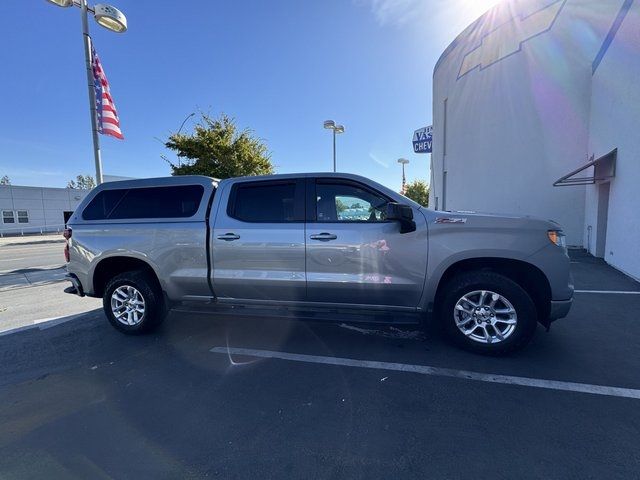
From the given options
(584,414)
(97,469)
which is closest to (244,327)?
(97,469)

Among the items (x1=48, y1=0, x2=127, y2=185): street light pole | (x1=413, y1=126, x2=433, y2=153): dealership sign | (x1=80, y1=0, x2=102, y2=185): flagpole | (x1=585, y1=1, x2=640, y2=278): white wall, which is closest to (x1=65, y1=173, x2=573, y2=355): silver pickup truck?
(x1=48, y1=0, x2=127, y2=185): street light pole

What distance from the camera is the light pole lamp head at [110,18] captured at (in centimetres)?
806

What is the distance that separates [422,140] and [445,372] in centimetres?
2677

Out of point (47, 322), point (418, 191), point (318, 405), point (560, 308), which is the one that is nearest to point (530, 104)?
point (560, 308)

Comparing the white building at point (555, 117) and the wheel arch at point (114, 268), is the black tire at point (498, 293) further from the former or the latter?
the white building at point (555, 117)

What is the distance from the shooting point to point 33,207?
34344mm

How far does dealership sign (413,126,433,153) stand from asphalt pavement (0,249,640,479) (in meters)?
24.9

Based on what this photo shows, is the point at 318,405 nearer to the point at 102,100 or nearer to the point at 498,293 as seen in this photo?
the point at 498,293

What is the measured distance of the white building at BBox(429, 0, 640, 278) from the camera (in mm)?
8203

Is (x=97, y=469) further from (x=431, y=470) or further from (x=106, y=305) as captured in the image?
(x=106, y=305)

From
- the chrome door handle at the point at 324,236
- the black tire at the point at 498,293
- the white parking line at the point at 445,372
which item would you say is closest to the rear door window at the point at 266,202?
the chrome door handle at the point at 324,236

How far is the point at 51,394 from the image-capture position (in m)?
3.18

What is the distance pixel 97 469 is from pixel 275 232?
2590mm

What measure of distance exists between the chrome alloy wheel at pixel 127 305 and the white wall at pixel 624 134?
948cm
